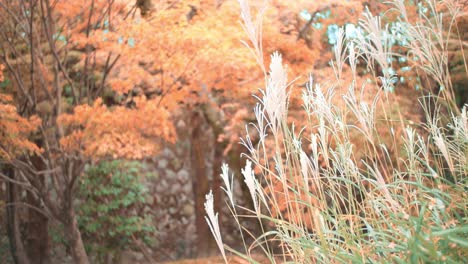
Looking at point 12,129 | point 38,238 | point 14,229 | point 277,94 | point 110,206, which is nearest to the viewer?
point 277,94

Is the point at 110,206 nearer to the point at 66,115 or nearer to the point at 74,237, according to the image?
the point at 74,237

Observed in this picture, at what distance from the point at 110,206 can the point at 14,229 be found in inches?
56.6

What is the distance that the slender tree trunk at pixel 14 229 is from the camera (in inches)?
356

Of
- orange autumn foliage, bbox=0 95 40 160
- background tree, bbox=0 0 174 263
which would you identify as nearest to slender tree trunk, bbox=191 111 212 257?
background tree, bbox=0 0 174 263

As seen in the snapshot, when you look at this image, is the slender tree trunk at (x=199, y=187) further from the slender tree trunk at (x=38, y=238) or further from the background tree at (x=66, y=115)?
the slender tree trunk at (x=38, y=238)

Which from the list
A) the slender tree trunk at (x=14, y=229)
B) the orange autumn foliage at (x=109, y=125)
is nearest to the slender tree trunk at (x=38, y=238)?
the slender tree trunk at (x=14, y=229)

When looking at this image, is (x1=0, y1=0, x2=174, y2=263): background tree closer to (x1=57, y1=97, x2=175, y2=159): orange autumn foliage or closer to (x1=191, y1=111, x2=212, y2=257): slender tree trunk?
(x1=57, y1=97, x2=175, y2=159): orange autumn foliage

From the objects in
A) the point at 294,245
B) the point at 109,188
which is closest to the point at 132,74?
the point at 109,188

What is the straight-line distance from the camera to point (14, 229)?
9.16m

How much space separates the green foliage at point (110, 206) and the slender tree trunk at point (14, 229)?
3.03 feet

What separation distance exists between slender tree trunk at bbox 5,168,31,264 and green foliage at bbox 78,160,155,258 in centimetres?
92

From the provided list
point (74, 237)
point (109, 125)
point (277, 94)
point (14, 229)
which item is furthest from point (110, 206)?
point (277, 94)

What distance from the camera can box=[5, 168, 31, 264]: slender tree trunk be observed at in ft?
29.7

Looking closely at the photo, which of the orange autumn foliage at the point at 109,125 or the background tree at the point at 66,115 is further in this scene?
the background tree at the point at 66,115
